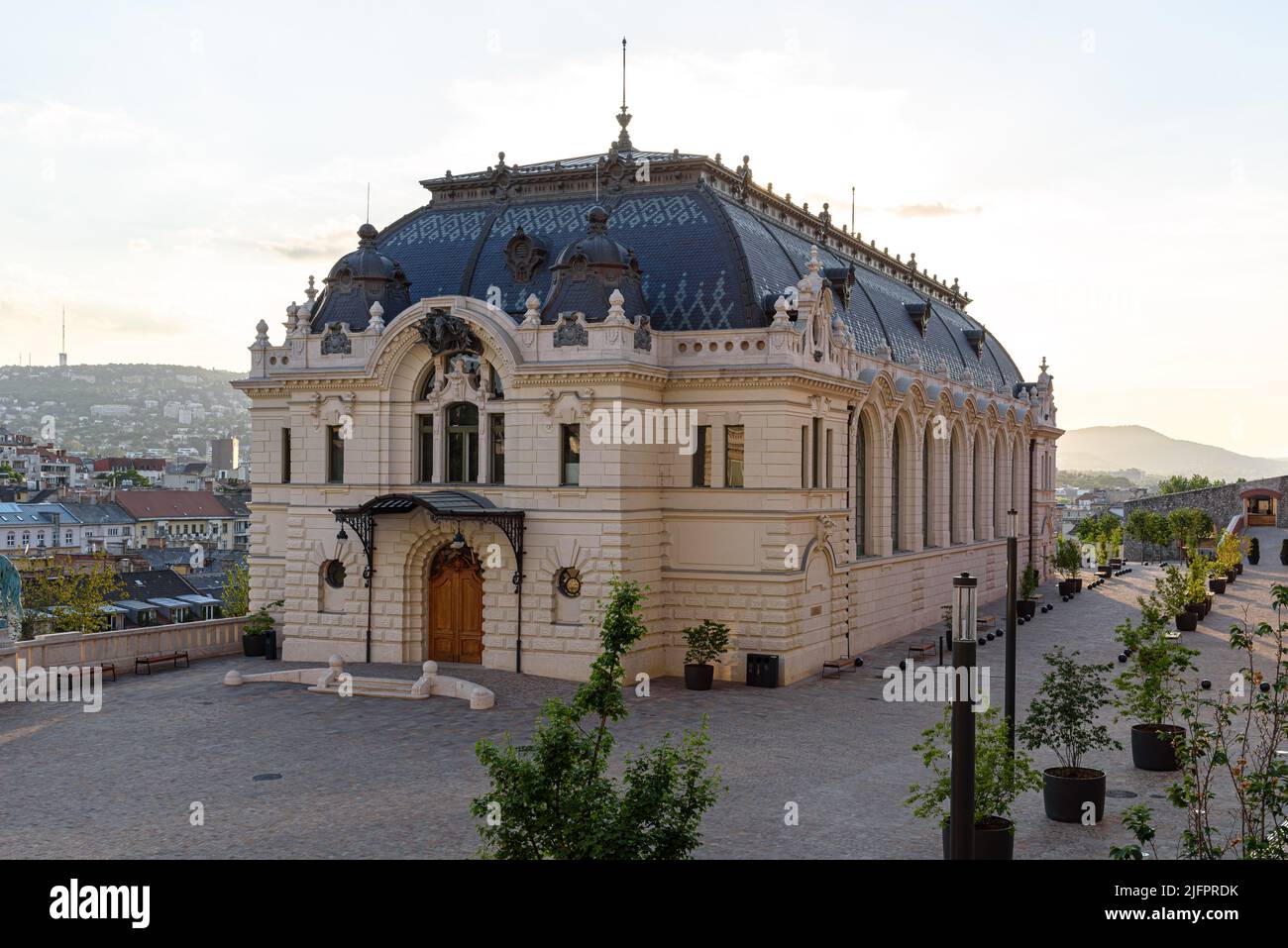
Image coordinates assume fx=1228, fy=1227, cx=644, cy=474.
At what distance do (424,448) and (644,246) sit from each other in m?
9.94

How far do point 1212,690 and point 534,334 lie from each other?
75.0ft

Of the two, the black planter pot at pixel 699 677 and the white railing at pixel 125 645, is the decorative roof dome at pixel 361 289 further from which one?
the black planter pot at pixel 699 677

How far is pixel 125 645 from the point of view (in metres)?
39.5

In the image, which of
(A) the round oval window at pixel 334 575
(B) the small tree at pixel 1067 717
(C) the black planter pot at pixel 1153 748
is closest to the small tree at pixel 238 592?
(A) the round oval window at pixel 334 575

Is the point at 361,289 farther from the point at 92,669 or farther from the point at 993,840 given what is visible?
the point at 993,840

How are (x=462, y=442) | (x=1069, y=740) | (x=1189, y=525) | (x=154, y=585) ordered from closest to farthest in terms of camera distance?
(x=1069, y=740), (x=462, y=442), (x=1189, y=525), (x=154, y=585)

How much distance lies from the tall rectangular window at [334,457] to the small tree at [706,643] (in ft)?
42.8

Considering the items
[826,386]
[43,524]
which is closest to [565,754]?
[826,386]

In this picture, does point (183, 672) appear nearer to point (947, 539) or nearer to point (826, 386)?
point (826, 386)

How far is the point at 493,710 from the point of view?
32.9 meters

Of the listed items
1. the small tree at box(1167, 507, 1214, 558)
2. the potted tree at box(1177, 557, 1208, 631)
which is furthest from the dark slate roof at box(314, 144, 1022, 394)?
the small tree at box(1167, 507, 1214, 558)

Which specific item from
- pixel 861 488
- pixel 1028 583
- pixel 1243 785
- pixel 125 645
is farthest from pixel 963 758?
pixel 1028 583

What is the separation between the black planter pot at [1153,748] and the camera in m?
26.0

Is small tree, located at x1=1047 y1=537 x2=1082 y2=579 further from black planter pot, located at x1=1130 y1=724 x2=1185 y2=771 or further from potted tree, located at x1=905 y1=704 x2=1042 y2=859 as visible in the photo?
potted tree, located at x1=905 y1=704 x2=1042 y2=859
